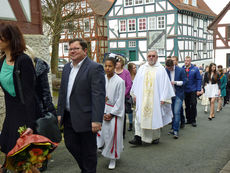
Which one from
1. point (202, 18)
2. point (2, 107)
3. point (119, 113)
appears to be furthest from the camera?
point (202, 18)

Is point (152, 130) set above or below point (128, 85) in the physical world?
below

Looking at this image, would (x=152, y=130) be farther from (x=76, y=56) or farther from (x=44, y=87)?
(x=44, y=87)

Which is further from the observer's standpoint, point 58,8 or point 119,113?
point 58,8

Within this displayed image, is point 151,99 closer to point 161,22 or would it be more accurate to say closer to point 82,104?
point 82,104

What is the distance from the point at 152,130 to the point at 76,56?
136 inches

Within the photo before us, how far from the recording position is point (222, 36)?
28891mm

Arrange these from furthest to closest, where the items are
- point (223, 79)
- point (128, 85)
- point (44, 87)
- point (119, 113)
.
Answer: point (223, 79), point (128, 85), point (119, 113), point (44, 87)

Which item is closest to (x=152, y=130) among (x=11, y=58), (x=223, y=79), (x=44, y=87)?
(x=44, y=87)

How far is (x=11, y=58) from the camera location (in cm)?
289

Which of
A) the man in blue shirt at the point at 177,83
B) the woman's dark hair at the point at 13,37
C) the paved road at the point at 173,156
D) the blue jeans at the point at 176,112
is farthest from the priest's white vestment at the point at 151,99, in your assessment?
the woman's dark hair at the point at 13,37

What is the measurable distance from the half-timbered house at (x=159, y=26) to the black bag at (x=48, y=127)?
87.1ft

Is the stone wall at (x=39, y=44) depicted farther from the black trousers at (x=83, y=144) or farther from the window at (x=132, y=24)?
the window at (x=132, y=24)

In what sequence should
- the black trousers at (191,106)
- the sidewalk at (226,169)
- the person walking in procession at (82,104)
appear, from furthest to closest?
1. the black trousers at (191,106)
2. the sidewalk at (226,169)
3. the person walking in procession at (82,104)

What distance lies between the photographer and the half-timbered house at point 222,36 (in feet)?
92.7
